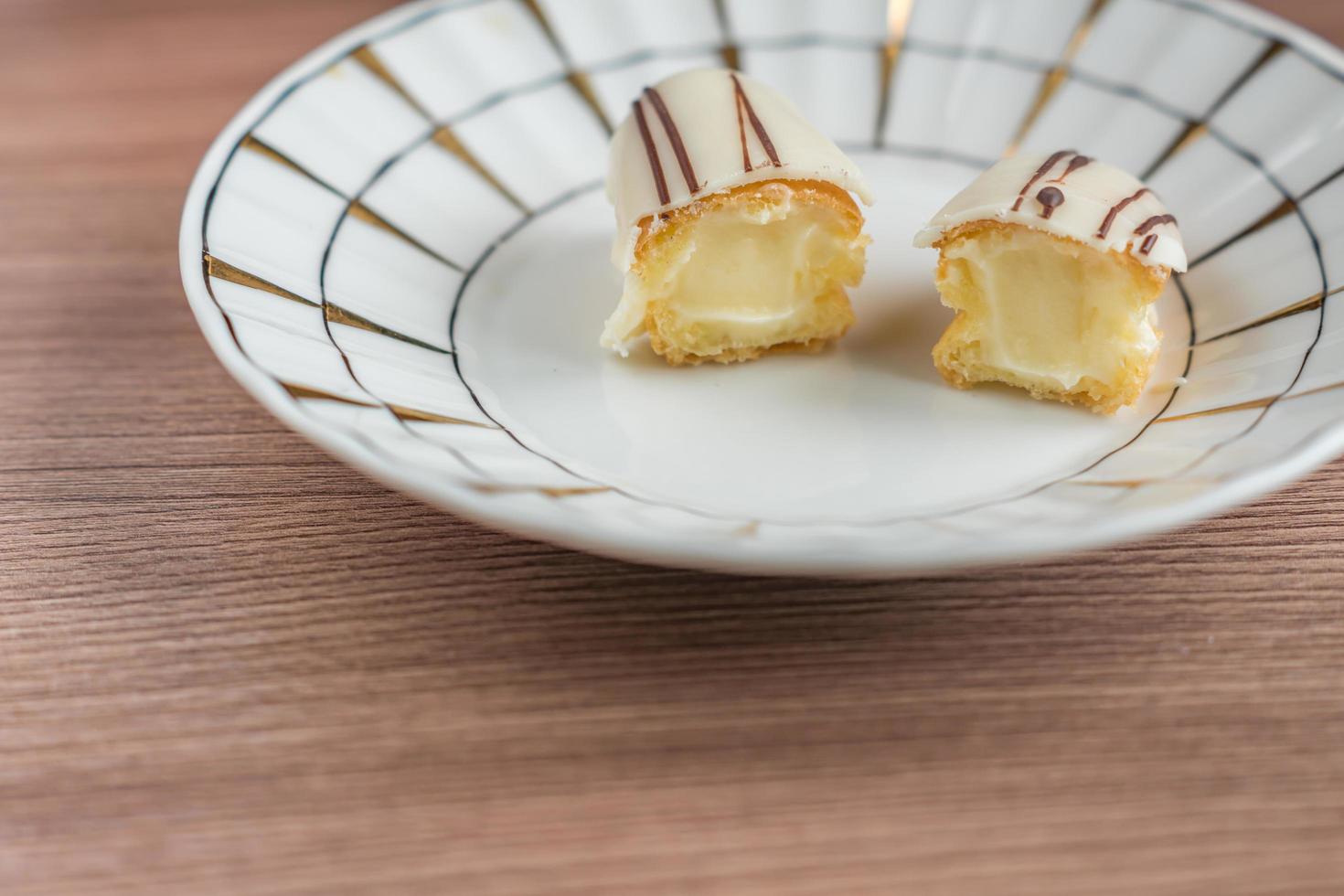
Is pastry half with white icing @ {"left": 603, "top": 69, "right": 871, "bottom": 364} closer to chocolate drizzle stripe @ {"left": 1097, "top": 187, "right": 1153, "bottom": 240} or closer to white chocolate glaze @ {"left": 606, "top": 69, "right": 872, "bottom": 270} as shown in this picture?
white chocolate glaze @ {"left": 606, "top": 69, "right": 872, "bottom": 270}

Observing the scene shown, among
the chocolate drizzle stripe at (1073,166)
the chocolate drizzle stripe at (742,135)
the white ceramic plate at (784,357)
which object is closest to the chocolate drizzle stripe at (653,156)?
the chocolate drizzle stripe at (742,135)

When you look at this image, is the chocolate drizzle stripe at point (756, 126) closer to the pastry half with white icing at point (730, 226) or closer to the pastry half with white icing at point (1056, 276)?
the pastry half with white icing at point (730, 226)

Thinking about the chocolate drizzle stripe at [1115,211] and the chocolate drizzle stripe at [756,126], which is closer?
the chocolate drizzle stripe at [1115,211]

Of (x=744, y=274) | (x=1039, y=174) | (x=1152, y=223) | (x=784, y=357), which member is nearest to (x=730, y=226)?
(x=744, y=274)

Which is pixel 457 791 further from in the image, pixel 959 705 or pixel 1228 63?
pixel 1228 63

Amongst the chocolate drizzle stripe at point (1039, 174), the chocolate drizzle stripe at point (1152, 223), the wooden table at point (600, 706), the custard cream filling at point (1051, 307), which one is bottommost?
the wooden table at point (600, 706)

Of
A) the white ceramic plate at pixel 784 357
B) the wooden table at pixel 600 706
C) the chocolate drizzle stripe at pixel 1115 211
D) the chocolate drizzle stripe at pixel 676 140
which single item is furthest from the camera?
the chocolate drizzle stripe at pixel 676 140

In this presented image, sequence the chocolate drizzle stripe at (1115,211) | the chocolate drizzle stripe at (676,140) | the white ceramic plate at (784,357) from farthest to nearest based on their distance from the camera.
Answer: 1. the chocolate drizzle stripe at (676,140)
2. the chocolate drizzle stripe at (1115,211)
3. the white ceramic plate at (784,357)

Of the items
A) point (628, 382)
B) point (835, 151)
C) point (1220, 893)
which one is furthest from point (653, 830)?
point (835, 151)

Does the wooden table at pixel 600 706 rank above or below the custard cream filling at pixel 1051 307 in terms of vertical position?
below
